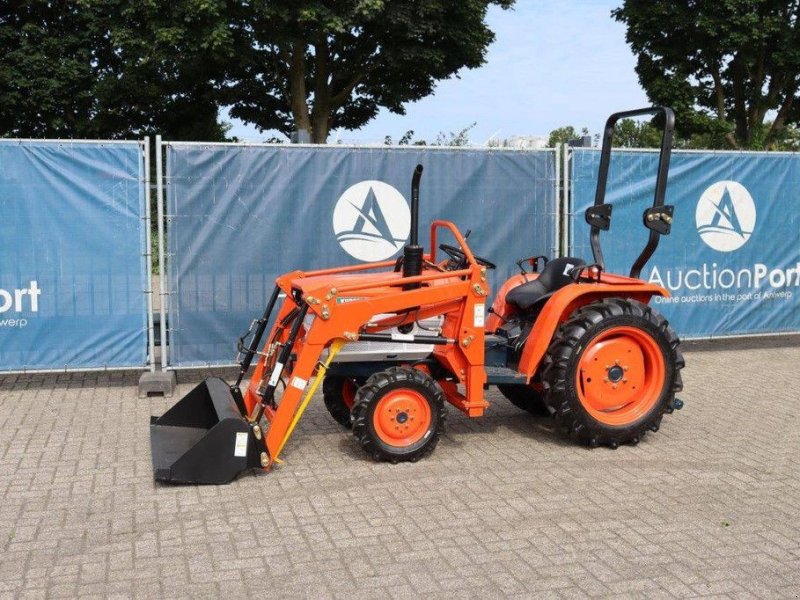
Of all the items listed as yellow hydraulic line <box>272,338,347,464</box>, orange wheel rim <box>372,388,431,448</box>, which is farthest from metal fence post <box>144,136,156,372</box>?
orange wheel rim <box>372,388,431,448</box>

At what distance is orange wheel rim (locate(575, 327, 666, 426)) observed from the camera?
6625mm

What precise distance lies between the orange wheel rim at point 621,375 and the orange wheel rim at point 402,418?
1146 millimetres

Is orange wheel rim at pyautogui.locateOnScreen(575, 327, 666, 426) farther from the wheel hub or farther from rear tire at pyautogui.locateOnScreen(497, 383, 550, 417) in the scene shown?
rear tire at pyautogui.locateOnScreen(497, 383, 550, 417)

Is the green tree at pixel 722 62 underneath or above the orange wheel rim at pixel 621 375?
above

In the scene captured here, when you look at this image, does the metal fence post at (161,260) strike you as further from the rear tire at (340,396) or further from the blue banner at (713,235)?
the blue banner at (713,235)

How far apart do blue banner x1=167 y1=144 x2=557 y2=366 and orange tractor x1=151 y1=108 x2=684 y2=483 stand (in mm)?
1791

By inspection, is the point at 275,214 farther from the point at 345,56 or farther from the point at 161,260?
the point at 345,56

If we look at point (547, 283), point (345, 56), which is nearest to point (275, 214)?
point (547, 283)

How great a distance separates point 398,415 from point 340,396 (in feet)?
3.41

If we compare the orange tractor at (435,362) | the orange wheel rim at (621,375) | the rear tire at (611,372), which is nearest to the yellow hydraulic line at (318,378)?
the orange tractor at (435,362)

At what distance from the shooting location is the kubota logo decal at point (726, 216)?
32.8ft

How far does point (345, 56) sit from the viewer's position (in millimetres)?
28359

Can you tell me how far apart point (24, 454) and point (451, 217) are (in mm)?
4583

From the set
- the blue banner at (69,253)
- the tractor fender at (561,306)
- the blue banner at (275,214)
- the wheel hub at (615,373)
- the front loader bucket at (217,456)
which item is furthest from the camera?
the blue banner at (275,214)
